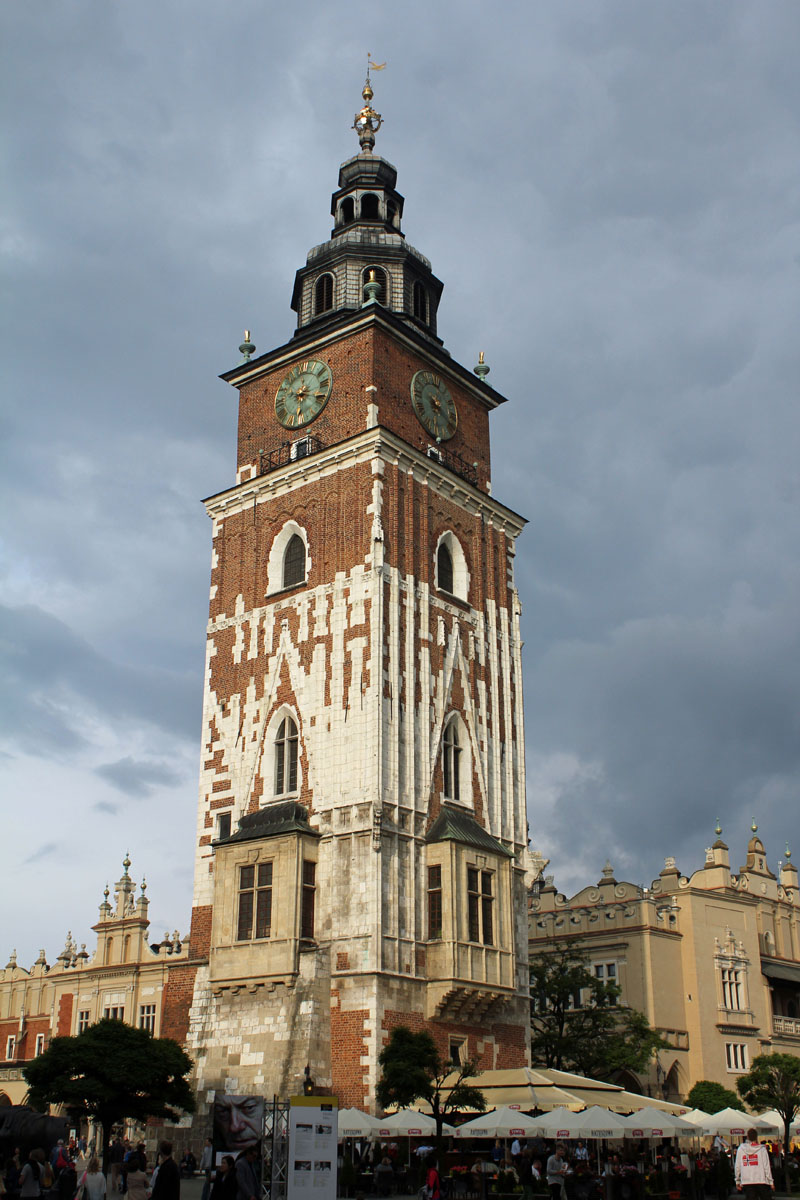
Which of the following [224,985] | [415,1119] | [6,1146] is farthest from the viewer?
[224,985]

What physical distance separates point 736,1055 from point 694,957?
4.78 metres

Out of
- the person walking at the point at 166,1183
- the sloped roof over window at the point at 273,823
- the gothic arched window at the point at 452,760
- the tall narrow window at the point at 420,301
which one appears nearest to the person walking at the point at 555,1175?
the sloped roof over window at the point at 273,823

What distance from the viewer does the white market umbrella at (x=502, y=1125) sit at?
27922mm

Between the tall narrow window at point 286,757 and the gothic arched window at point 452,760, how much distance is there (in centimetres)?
463

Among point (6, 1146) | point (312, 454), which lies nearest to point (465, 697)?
point (312, 454)

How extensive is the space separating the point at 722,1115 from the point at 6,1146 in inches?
767

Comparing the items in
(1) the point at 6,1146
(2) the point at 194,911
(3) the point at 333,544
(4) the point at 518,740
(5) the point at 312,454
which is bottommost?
(1) the point at 6,1146

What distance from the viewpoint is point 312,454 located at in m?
42.0

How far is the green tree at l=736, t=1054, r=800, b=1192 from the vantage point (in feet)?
136

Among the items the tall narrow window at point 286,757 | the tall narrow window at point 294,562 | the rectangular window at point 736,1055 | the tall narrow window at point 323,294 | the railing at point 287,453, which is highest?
the tall narrow window at point 323,294

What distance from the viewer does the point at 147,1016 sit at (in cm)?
5347

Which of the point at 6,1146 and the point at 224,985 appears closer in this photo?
the point at 6,1146

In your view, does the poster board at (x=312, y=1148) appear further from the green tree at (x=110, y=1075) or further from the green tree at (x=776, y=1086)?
the green tree at (x=776, y=1086)

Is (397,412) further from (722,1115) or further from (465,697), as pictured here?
(722,1115)
